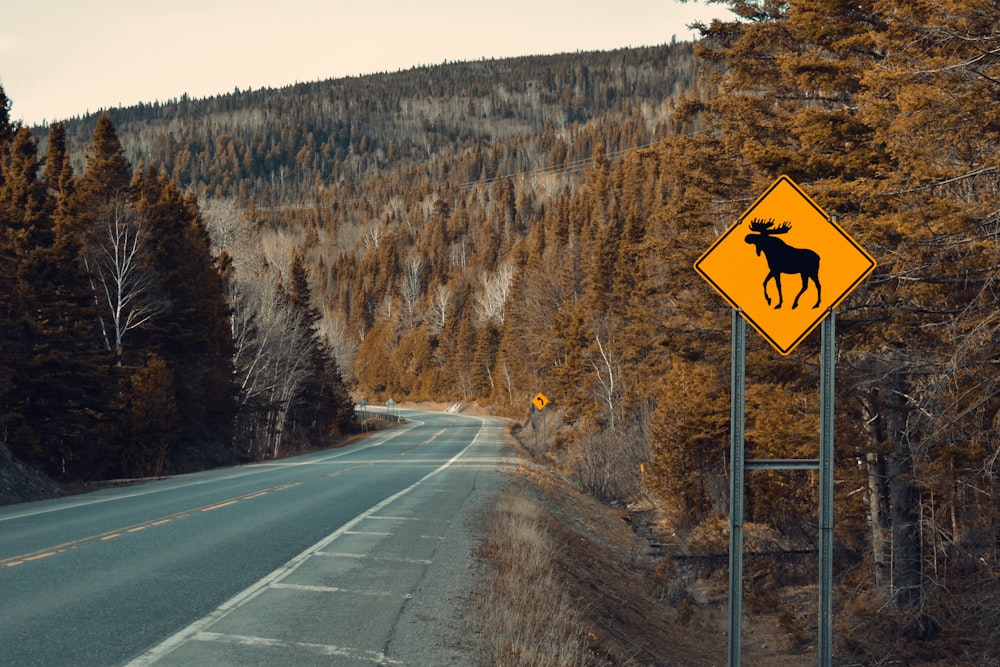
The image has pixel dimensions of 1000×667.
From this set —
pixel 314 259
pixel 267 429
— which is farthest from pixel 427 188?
pixel 267 429

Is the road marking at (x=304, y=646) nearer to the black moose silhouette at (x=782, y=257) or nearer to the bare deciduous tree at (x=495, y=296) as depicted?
the black moose silhouette at (x=782, y=257)

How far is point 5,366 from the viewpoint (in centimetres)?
2173

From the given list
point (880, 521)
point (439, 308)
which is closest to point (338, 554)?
point (880, 521)

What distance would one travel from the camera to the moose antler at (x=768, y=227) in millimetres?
5949

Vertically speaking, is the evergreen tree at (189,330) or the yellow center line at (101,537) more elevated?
the evergreen tree at (189,330)

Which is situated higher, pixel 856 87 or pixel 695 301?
pixel 856 87

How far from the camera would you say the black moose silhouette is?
5902 mm

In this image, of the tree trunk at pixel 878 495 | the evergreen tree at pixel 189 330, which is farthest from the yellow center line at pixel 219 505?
the evergreen tree at pixel 189 330

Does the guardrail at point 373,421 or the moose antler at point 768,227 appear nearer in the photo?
the moose antler at point 768,227

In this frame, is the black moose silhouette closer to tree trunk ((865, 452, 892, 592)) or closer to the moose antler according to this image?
the moose antler

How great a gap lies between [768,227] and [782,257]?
9.3 inches

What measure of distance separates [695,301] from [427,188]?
539ft

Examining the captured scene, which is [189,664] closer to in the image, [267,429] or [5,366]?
[5,366]

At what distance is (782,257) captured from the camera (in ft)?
19.5
